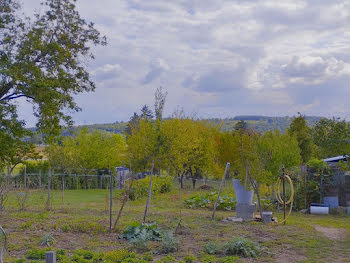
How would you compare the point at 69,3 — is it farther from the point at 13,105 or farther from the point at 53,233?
the point at 53,233

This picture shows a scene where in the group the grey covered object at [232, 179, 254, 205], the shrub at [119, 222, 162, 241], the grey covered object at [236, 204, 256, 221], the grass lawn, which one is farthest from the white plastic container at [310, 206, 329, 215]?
the shrub at [119, 222, 162, 241]

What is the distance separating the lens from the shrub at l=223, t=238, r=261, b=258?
7.19 m

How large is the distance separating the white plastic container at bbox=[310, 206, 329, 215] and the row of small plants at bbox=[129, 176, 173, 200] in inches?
279

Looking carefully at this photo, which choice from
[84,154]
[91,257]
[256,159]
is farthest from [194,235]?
[84,154]

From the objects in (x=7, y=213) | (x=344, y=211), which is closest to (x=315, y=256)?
(x=344, y=211)

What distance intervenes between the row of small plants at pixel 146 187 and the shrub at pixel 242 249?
1049 cm

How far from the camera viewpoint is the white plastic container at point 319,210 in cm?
1438

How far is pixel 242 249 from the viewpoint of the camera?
23.7 ft

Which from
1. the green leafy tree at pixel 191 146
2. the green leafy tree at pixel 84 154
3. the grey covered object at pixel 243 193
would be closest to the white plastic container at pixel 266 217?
the grey covered object at pixel 243 193

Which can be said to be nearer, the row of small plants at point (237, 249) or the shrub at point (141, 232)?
the row of small plants at point (237, 249)

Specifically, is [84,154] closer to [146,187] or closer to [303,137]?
[146,187]

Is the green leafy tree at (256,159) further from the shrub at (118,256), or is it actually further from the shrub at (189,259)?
the shrub at (118,256)

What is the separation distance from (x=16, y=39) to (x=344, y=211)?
1221 cm

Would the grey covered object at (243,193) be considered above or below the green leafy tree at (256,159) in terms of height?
below
